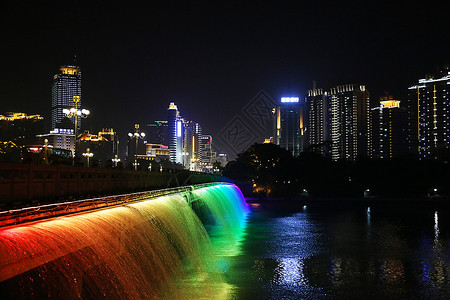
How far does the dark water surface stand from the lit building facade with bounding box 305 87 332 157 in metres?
141

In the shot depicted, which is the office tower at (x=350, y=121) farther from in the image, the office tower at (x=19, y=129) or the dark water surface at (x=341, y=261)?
the dark water surface at (x=341, y=261)

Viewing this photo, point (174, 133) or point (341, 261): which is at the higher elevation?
point (174, 133)

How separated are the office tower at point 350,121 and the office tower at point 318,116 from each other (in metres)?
2.39

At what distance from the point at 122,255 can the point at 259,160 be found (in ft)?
233

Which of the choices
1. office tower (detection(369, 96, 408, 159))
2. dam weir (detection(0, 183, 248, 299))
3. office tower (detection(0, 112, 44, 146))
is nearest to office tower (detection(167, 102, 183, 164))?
office tower (detection(369, 96, 408, 159))

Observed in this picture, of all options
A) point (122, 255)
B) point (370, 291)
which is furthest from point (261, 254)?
point (122, 255)

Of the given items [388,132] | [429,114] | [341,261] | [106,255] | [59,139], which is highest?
[429,114]

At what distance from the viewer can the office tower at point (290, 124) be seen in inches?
7318

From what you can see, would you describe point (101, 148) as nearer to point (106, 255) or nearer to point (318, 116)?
point (106, 255)

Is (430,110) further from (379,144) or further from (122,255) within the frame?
(122,255)

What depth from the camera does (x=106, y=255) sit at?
559 inches

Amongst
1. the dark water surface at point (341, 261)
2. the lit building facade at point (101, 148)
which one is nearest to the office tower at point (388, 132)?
the lit building facade at point (101, 148)

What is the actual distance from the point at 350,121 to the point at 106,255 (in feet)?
542

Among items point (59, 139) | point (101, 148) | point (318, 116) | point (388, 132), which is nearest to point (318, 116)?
point (318, 116)
